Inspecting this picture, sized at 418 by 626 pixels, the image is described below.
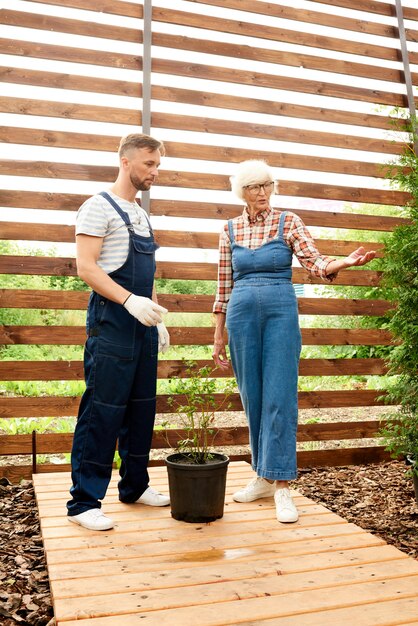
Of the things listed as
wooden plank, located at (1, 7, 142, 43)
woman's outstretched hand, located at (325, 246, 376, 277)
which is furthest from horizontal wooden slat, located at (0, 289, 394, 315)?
wooden plank, located at (1, 7, 142, 43)

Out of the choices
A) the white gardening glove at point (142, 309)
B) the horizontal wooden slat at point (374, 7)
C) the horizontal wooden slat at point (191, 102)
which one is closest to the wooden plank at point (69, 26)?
the horizontal wooden slat at point (191, 102)

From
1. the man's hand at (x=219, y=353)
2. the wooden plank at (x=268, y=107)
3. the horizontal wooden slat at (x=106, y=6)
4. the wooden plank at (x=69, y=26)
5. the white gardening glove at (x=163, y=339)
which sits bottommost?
the man's hand at (x=219, y=353)

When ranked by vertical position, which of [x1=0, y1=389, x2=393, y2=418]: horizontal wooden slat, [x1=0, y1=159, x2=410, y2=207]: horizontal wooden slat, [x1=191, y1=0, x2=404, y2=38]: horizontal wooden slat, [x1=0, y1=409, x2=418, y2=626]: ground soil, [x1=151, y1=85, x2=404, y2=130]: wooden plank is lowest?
[x1=0, y1=409, x2=418, y2=626]: ground soil

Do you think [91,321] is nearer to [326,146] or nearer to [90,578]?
[90,578]

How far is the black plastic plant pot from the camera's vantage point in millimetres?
2629

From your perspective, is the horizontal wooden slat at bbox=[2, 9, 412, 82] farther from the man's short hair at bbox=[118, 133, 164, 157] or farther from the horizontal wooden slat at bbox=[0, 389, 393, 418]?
the horizontal wooden slat at bbox=[0, 389, 393, 418]

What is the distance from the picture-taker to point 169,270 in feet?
12.8

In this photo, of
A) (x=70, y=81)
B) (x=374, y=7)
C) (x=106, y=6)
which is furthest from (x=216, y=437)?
(x=374, y=7)

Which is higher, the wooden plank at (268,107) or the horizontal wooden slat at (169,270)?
the wooden plank at (268,107)

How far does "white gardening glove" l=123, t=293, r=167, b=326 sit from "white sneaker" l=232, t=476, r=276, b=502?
41.4 inches

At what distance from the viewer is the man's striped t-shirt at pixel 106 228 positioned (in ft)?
8.43

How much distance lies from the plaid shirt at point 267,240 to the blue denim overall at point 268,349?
0.13 ft

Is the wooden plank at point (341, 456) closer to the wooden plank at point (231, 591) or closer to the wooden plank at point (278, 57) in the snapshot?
the wooden plank at point (231, 591)

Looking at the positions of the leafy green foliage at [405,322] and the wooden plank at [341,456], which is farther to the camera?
the wooden plank at [341,456]
